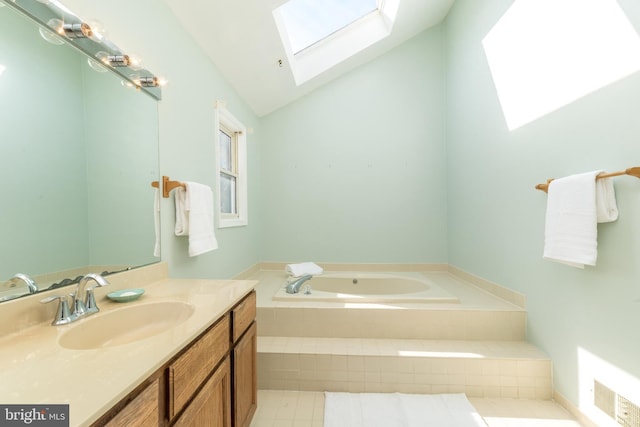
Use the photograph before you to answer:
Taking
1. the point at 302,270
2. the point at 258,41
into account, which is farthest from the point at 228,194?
the point at 258,41

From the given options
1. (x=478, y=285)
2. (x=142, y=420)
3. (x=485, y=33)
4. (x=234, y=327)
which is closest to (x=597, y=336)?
(x=478, y=285)

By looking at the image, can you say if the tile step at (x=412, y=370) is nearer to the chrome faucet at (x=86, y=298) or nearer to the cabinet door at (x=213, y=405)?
the cabinet door at (x=213, y=405)

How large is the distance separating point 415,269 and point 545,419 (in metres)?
1.72

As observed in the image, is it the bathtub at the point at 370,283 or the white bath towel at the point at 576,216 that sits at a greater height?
the white bath towel at the point at 576,216

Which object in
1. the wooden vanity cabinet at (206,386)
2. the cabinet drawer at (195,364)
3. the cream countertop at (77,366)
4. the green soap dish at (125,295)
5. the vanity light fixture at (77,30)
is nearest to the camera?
the cream countertop at (77,366)

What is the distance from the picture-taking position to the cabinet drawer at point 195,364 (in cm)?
71

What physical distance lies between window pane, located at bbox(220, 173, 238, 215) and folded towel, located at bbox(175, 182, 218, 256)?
841mm

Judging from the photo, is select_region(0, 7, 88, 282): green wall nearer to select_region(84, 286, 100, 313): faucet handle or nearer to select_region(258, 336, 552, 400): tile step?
select_region(84, 286, 100, 313): faucet handle

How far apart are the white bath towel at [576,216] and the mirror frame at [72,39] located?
2.18 m

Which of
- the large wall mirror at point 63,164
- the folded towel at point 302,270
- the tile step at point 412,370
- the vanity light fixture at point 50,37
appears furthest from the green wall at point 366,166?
the vanity light fixture at point 50,37

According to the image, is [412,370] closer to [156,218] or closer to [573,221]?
[573,221]

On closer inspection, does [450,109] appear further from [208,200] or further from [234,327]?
[234,327]

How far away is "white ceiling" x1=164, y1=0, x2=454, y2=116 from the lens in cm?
168

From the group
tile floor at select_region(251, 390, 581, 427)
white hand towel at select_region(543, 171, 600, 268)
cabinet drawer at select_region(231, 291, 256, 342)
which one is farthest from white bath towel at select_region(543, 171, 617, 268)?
cabinet drawer at select_region(231, 291, 256, 342)
